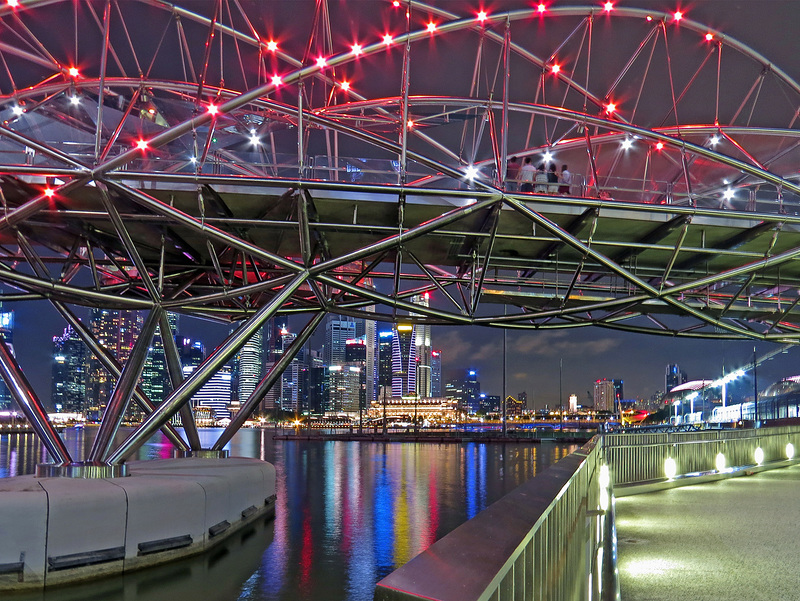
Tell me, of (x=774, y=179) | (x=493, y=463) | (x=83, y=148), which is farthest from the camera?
(x=493, y=463)

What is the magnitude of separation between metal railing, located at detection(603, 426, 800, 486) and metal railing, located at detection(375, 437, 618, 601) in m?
12.9

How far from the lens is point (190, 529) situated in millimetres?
13672

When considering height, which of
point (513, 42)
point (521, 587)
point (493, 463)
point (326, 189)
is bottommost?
point (493, 463)

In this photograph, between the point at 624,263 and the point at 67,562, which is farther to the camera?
the point at 624,263

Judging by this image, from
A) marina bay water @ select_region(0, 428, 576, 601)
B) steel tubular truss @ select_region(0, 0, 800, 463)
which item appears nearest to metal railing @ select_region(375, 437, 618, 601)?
marina bay water @ select_region(0, 428, 576, 601)

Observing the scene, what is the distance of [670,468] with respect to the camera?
22250 mm

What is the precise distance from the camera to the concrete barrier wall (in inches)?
422

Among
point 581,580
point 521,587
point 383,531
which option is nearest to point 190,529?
point 383,531

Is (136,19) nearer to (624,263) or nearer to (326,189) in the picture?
(326,189)

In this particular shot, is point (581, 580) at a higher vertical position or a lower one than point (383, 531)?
higher

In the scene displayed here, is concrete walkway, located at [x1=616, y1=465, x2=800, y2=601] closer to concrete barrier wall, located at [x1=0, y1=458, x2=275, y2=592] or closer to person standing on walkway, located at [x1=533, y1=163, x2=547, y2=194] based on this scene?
concrete barrier wall, located at [x1=0, y1=458, x2=275, y2=592]

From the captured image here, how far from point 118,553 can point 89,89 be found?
18578 mm

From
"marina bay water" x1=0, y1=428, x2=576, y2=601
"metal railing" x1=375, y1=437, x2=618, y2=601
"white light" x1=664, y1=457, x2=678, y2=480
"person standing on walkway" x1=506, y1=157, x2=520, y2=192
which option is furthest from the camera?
"person standing on walkway" x1=506, y1=157, x2=520, y2=192

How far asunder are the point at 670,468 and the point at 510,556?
71.5ft
